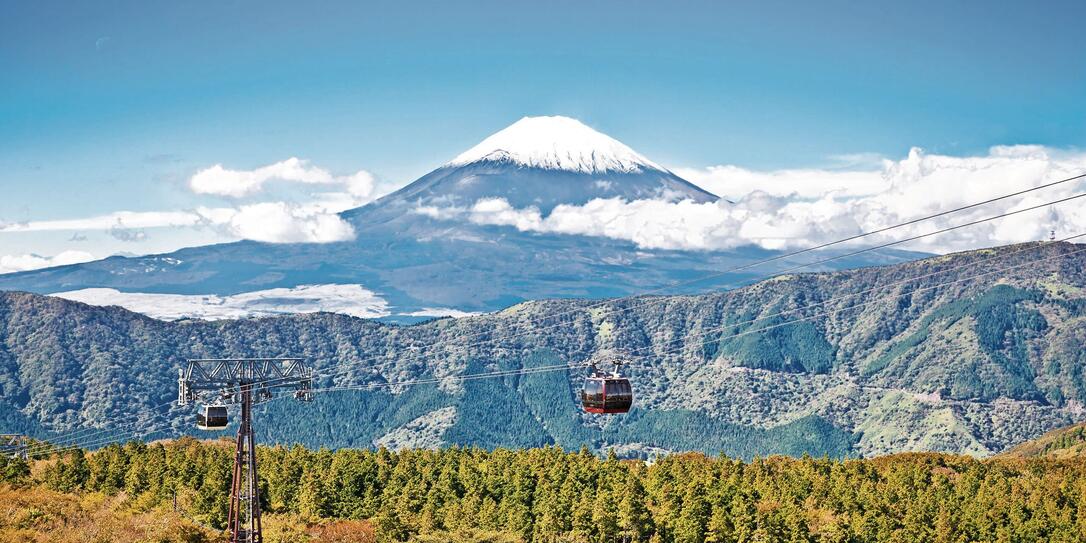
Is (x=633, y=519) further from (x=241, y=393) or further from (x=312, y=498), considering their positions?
(x=241, y=393)

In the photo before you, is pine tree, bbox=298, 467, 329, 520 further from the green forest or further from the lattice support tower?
the lattice support tower

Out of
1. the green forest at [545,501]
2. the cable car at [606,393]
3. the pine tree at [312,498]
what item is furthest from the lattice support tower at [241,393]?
the pine tree at [312,498]

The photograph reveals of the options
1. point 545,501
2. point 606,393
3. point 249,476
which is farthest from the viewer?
point 545,501

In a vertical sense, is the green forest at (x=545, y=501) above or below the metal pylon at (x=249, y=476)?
below

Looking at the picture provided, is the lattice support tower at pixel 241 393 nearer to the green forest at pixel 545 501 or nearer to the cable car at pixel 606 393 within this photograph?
the cable car at pixel 606 393

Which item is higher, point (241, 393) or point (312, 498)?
point (241, 393)

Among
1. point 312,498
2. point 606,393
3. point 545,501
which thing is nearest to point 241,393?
point 606,393

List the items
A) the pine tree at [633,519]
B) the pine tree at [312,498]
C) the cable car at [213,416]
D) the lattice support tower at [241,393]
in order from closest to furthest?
the lattice support tower at [241,393] → the cable car at [213,416] → the pine tree at [633,519] → the pine tree at [312,498]

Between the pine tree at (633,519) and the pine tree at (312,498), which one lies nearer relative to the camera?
the pine tree at (633,519)

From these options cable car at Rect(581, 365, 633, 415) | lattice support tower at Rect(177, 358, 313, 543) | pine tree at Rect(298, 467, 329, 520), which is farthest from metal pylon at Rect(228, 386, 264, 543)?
pine tree at Rect(298, 467, 329, 520)
